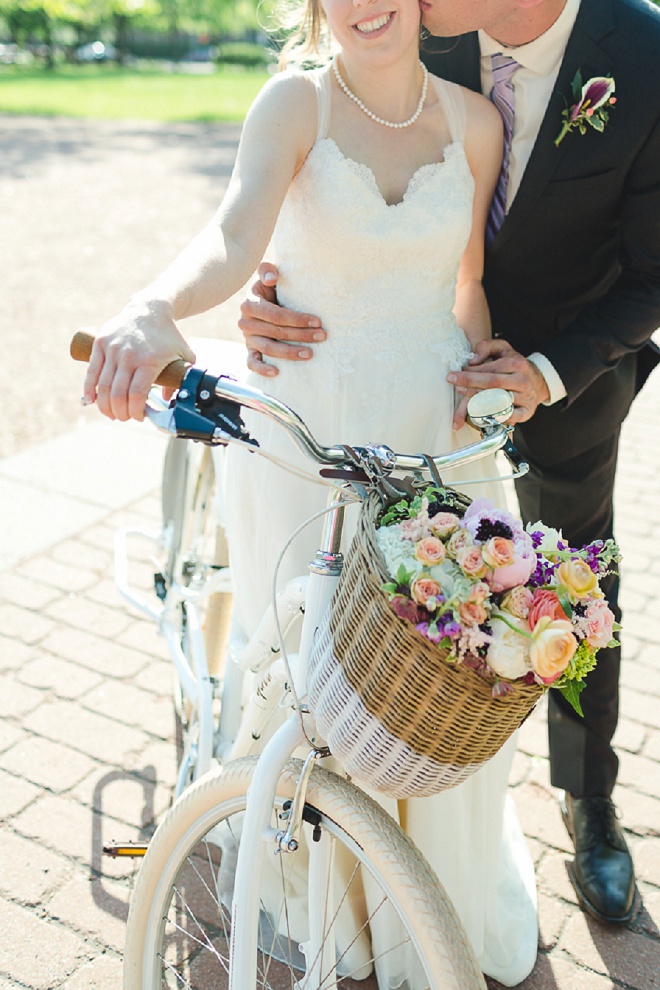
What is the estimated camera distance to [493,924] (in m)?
2.51

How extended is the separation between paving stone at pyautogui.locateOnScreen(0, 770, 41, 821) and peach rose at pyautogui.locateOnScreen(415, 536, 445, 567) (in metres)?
2.03

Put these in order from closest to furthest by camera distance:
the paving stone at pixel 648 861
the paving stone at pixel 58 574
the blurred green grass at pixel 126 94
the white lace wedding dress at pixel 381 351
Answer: the white lace wedding dress at pixel 381 351, the paving stone at pixel 648 861, the paving stone at pixel 58 574, the blurred green grass at pixel 126 94

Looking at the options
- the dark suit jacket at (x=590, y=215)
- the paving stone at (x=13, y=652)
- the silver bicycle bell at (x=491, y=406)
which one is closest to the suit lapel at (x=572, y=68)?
the dark suit jacket at (x=590, y=215)

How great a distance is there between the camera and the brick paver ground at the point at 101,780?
8.45 feet

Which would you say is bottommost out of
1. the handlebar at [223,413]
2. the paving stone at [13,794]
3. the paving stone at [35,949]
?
the paving stone at [13,794]

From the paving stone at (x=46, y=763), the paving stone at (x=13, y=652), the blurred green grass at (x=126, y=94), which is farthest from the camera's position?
the blurred green grass at (x=126, y=94)

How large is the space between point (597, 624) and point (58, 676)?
2540 millimetres

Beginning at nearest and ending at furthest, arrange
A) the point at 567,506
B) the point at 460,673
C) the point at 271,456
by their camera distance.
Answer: the point at 460,673 < the point at 271,456 < the point at 567,506

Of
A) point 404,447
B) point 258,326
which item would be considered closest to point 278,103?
point 258,326

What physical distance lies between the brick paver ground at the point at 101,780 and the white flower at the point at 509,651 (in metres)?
1.51

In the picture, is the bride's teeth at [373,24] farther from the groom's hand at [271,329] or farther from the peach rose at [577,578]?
the peach rose at [577,578]

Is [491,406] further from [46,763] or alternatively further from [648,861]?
[46,763]

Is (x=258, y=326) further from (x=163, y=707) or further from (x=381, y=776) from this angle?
(x=163, y=707)

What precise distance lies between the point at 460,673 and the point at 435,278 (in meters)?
1.18
